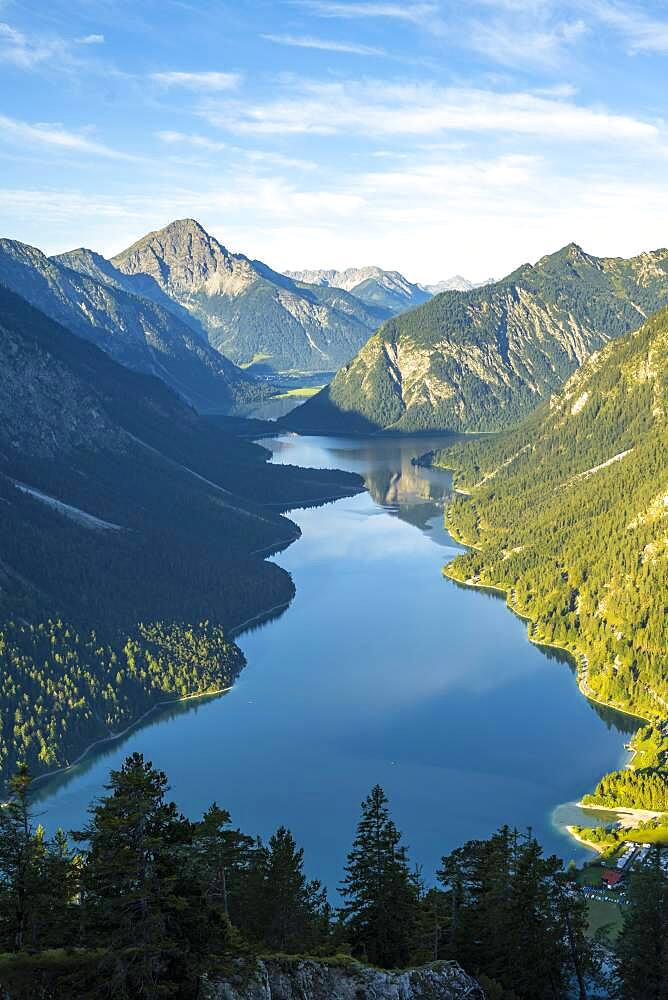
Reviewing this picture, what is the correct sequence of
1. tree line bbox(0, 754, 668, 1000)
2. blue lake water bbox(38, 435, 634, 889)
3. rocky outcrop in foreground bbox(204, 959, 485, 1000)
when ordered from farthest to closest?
blue lake water bbox(38, 435, 634, 889) < rocky outcrop in foreground bbox(204, 959, 485, 1000) < tree line bbox(0, 754, 668, 1000)

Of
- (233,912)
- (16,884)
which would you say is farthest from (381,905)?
(16,884)

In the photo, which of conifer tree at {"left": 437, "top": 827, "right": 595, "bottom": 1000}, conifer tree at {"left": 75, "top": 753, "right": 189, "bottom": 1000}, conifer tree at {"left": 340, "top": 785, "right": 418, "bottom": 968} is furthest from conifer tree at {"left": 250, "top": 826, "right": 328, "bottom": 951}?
conifer tree at {"left": 75, "top": 753, "right": 189, "bottom": 1000}

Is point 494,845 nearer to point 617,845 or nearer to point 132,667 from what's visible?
point 617,845

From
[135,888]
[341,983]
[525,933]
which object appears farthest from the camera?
[525,933]

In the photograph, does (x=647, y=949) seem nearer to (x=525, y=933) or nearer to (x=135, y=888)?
(x=525, y=933)

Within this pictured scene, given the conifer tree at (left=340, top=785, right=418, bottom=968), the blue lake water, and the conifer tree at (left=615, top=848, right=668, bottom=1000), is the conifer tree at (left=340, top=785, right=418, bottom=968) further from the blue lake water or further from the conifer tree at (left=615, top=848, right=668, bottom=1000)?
the blue lake water
